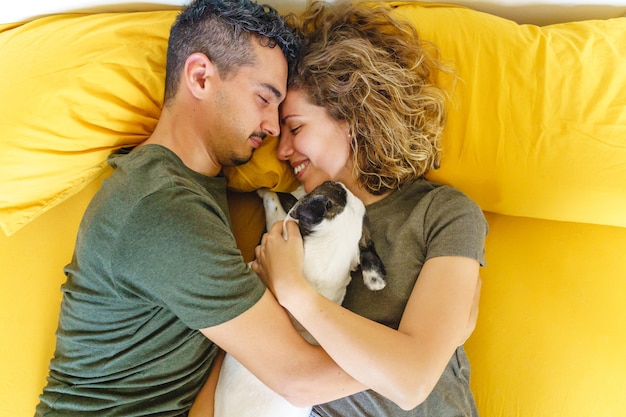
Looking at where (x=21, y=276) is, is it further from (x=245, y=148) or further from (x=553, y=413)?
(x=553, y=413)

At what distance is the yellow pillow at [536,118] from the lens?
5.83 feet

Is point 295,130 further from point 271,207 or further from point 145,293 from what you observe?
point 145,293

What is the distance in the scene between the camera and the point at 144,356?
155cm

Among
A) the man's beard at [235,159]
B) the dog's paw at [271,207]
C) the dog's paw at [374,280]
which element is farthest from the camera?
the dog's paw at [271,207]

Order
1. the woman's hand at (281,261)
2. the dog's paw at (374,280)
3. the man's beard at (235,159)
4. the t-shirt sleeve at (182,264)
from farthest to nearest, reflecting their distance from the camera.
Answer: the man's beard at (235,159) < the dog's paw at (374,280) < the woman's hand at (281,261) < the t-shirt sleeve at (182,264)

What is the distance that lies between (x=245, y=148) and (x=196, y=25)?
17.9 inches

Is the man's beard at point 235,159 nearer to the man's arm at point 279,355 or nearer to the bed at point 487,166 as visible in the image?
the bed at point 487,166

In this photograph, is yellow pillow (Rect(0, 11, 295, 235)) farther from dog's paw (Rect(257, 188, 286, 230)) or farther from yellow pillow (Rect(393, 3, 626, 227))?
yellow pillow (Rect(393, 3, 626, 227))

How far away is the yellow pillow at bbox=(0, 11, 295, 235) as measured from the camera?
1700mm

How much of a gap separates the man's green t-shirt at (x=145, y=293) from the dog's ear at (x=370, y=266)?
391 millimetres

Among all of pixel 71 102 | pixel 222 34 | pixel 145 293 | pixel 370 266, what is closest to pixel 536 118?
pixel 370 266

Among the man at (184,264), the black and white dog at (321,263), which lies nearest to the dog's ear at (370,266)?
the black and white dog at (321,263)

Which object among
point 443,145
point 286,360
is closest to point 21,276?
point 286,360

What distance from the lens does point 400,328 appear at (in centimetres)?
149
